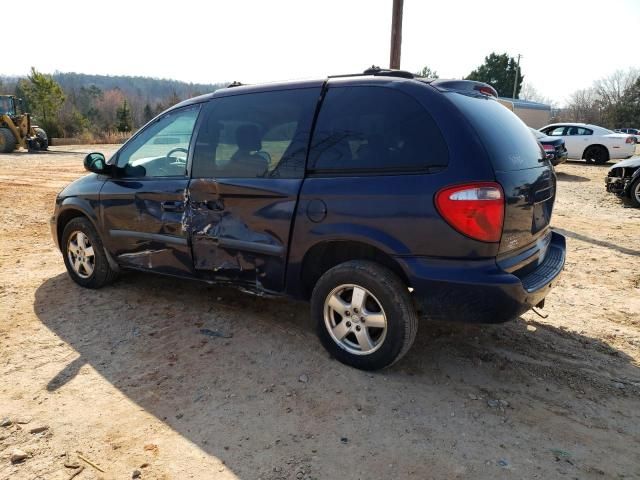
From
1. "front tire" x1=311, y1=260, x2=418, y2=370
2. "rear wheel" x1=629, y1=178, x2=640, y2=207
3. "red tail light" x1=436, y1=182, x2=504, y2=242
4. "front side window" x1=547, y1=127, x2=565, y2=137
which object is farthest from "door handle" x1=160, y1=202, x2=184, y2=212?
"front side window" x1=547, y1=127, x2=565, y2=137

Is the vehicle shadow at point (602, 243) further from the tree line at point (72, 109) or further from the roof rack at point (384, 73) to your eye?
the tree line at point (72, 109)

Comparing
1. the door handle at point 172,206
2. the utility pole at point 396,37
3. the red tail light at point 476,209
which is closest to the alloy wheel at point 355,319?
the red tail light at point 476,209

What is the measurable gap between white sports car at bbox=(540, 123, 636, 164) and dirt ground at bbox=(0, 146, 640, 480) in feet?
49.9

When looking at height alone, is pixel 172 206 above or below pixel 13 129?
below

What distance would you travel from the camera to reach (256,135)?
3.48m

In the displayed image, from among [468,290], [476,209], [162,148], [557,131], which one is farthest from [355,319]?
[557,131]

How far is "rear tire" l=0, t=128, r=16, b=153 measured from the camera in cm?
2241

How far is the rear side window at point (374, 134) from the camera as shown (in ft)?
9.20

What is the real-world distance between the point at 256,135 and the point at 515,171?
179 cm

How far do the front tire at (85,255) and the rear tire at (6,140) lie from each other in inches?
863

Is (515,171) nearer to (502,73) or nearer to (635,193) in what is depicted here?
(635,193)

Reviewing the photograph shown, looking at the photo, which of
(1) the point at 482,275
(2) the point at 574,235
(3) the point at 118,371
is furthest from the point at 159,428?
(2) the point at 574,235

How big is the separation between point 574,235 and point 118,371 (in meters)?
6.41

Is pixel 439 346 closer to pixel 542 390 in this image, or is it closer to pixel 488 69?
pixel 542 390
